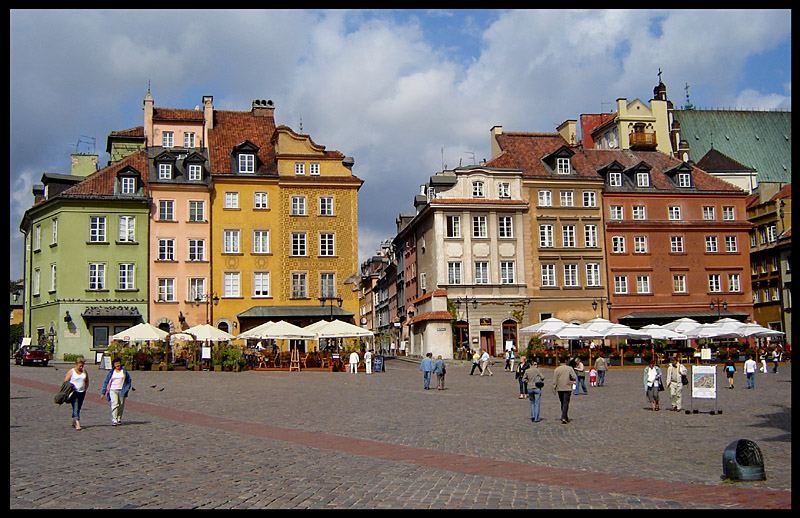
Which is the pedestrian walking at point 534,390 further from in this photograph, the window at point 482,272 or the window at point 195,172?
the window at point 195,172

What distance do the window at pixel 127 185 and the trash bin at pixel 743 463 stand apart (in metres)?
Answer: 48.5

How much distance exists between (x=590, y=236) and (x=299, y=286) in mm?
20631

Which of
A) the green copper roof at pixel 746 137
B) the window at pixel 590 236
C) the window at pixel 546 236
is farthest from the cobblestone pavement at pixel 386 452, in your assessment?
the green copper roof at pixel 746 137

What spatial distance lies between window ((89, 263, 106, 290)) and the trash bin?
157 ft

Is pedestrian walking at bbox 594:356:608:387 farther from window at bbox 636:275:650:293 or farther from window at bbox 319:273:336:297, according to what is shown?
window at bbox 636:275:650:293

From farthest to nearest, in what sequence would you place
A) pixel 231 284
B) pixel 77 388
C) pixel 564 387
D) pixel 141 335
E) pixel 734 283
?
pixel 734 283 < pixel 231 284 < pixel 141 335 < pixel 564 387 < pixel 77 388

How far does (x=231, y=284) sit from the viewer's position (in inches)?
2194

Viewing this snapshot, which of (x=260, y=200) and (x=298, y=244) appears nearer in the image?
(x=298, y=244)

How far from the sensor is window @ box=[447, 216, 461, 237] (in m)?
59.2

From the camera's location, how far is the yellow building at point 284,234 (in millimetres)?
55594

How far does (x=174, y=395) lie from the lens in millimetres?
28000

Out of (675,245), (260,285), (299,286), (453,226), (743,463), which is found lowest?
(743,463)

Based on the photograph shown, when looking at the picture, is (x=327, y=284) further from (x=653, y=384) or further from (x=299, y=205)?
(x=653, y=384)

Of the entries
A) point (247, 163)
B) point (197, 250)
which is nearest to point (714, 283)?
point (247, 163)
